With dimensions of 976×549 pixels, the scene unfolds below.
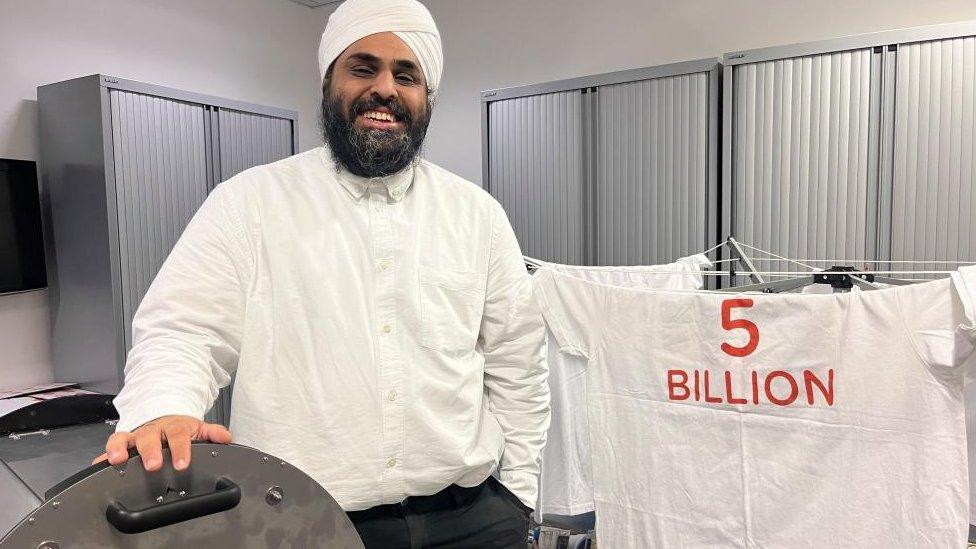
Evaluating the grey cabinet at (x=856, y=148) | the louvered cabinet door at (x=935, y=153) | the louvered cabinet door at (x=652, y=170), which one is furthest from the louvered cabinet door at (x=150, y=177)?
the louvered cabinet door at (x=935, y=153)

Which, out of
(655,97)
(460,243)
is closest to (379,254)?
(460,243)

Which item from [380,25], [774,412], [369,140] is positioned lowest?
[774,412]

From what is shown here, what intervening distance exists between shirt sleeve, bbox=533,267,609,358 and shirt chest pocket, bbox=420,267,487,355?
1.23 ft

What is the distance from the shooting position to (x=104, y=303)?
2.96m

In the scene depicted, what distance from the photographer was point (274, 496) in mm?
748

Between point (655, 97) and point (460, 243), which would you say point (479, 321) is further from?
point (655, 97)

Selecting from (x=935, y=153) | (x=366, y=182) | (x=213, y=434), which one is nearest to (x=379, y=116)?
(x=366, y=182)

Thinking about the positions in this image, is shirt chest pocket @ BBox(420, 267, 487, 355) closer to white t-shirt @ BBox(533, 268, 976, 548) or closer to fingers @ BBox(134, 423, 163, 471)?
white t-shirt @ BBox(533, 268, 976, 548)

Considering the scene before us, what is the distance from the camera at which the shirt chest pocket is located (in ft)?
4.08

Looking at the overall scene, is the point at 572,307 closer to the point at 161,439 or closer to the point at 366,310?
the point at 366,310

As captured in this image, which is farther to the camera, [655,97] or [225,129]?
[225,129]

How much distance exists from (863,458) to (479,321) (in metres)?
0.88

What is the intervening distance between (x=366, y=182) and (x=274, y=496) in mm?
670

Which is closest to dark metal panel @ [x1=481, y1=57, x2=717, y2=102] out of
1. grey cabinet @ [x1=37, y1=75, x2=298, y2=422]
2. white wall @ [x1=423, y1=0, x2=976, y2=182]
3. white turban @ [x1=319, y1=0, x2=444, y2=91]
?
white wall @ [x1=423, y1=0, x2=976, y2=182]
